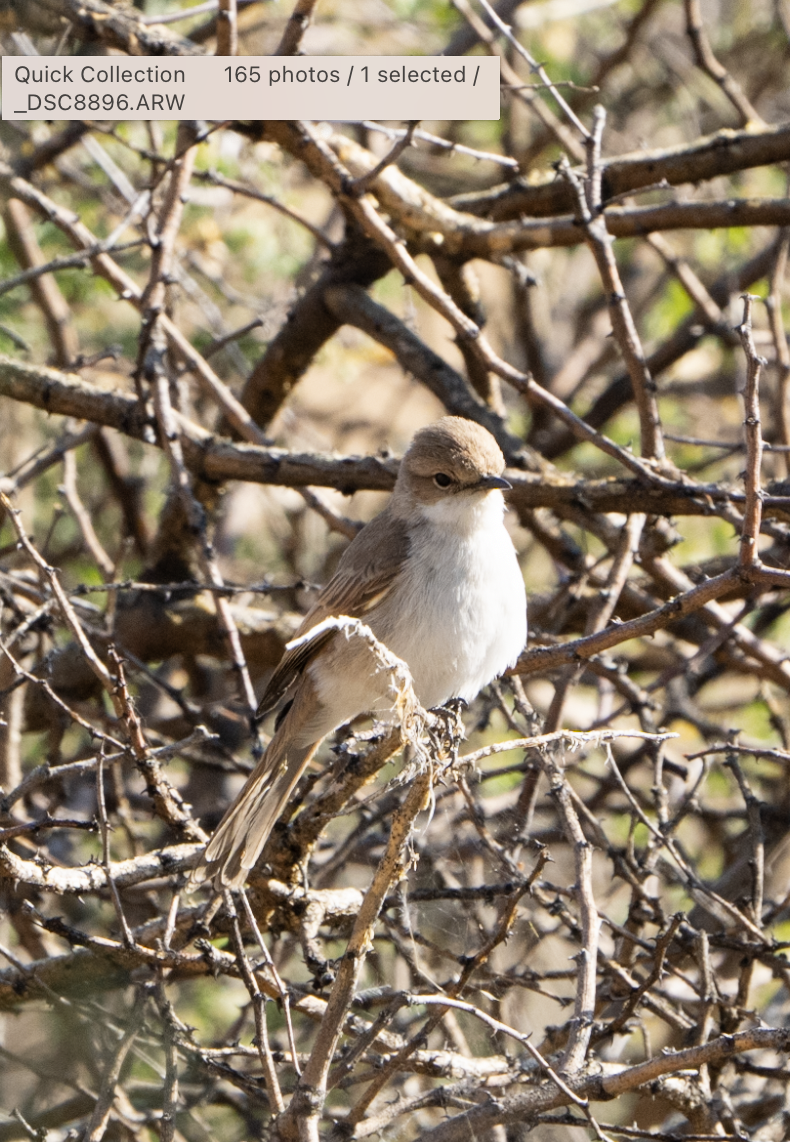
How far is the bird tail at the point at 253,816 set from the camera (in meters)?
3.24

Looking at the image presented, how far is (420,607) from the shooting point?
13.2ft

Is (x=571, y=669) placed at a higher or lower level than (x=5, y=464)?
lower

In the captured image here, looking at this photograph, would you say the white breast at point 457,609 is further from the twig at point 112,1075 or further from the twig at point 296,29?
the twig at point 296,29

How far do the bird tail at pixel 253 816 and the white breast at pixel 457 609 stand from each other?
527 mm

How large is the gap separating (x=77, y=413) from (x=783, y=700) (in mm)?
4361

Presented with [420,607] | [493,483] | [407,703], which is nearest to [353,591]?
[420,607]

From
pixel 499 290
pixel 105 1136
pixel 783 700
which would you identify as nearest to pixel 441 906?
pixel 105 1136

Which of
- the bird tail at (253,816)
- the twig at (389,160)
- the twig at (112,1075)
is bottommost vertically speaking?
the twig at (112,1075)

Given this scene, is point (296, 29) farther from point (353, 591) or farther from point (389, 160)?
point (353, 591)

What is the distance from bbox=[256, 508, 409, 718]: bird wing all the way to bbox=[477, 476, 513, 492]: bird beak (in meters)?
0.35

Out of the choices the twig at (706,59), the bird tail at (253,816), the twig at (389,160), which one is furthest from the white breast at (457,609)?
the twig at (706,59)

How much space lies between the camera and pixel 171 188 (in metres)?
4.54

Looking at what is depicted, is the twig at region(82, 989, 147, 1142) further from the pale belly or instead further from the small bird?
the pale belly

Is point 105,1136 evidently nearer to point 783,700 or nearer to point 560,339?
point 783,700
